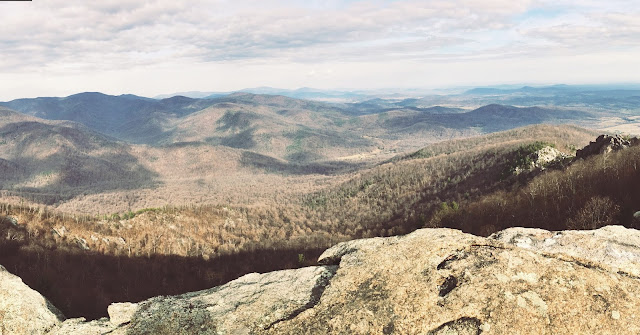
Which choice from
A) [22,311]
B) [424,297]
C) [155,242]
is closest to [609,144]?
[424,297]

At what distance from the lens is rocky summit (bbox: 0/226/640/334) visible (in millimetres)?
7859

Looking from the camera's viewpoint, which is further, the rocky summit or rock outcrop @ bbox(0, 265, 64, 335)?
rock outcrop @ bbox(0, 265, 64, 335)

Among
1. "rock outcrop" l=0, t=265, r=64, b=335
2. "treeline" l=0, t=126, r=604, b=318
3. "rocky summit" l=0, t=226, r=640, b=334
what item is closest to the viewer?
"rocky summit" l=0, t=226, r=640, b=334

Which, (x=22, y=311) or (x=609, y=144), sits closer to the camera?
(x=22, y=311)

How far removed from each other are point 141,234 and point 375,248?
76.3 m

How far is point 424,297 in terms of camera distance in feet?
28.6

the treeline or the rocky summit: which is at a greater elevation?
the rocky summit

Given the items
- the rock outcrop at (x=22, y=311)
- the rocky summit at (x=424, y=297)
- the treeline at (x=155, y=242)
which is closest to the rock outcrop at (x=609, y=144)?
the treeline at (x=155, y=242)

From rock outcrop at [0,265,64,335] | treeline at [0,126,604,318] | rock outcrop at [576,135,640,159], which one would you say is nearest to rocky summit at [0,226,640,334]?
rock outcrop at [0,265,64,335]

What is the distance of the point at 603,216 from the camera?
739 inches

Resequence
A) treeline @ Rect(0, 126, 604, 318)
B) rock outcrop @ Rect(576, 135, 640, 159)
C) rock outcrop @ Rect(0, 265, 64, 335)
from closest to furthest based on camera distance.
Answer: rock outcrop @ Rect(0, 265, 64, 335) → treeline @ Rect(0, 126, 604, 318) → rock outcrop @ Rect(576, 135, 640, 159)

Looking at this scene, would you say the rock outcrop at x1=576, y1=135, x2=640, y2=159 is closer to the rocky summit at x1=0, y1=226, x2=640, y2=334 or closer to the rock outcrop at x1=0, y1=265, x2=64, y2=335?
the rocky summit at x1=0, y1=226, x2=640, y2=334

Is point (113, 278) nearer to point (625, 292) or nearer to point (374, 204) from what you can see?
point (625, 292)

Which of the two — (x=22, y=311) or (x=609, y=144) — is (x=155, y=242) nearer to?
(x=22, y=311)
